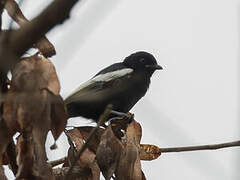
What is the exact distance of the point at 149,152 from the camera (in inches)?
119

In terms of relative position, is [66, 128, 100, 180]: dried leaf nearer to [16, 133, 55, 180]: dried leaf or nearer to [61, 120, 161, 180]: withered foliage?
[61, 120, 161, 180]: withered foliage

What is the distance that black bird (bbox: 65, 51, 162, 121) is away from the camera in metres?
5.23

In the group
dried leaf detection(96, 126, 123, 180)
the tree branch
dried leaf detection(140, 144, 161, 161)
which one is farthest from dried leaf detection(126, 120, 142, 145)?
the tree branch

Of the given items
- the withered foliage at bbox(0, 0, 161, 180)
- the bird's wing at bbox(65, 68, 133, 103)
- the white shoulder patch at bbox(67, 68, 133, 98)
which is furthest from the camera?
the white shoulder patch at bbox(67, 68, 133, 98)

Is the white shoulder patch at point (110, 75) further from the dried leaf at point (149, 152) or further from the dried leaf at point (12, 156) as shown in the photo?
the dried leaf at point (12, 156)

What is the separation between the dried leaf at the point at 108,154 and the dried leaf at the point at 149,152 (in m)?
0.41

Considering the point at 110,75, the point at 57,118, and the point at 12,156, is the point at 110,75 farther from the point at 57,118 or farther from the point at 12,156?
the point at 57,118

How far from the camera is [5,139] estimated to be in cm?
213

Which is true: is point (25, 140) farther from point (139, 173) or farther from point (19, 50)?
point (19, 50)

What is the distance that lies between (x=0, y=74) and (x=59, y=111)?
31cm

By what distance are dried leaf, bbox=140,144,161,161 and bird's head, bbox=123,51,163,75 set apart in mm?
3282

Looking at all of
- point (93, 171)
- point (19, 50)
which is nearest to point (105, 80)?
point (93, 171)

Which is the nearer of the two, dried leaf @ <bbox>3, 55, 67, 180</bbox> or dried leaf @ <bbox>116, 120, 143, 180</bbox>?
dried leaf @ <bbox>3, 55, 67, 180</bbox>

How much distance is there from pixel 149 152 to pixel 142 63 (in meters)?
3.47
